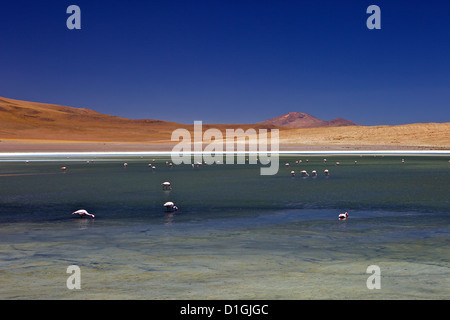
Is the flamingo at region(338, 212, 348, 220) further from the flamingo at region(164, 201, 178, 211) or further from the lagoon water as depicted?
the flamingo at region(164, 201, 178, 211)

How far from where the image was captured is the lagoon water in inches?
253

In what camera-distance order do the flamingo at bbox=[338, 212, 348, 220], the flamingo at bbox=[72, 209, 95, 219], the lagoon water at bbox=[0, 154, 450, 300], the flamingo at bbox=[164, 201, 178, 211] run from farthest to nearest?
the flamingo at bbox=[164, 201, 178, 211] → the flamingo at bbox=[72, 209, 95, 219] → the flamingo at bbox=[338, 212, 348, 220] → the lagoon water at bbox=[0, 154, 450, 300]

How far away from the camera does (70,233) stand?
9.98 metres

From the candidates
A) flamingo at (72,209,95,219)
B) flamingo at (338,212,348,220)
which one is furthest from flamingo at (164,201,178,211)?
flamingo at (338,212,348,220)

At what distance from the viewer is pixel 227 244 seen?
891 centimetres

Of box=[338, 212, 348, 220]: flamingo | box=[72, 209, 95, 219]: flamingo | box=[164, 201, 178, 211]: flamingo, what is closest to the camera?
box=[338, 212, 348, 220]: flamingo

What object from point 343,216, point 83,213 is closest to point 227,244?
point 343,216

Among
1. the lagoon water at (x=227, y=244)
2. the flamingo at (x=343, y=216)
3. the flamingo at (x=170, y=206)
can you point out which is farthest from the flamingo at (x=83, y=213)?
the flamingo at (x=343, y=216)

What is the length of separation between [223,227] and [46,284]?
4.48 m

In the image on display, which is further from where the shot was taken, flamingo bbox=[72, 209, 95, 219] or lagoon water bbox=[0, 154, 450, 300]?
flamingo bbox=[72, 209, 95, 219]

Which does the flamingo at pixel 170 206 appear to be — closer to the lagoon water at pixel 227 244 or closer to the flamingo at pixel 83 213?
the lagoon water at pixel 227 244

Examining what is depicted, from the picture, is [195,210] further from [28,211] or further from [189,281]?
[189,281]
